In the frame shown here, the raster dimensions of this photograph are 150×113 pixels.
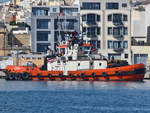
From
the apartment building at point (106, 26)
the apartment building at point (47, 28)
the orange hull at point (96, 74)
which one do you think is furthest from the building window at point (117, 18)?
the orange hull at point (96, 74)

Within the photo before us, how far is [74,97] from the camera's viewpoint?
63906mm

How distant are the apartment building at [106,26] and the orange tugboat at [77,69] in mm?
23712

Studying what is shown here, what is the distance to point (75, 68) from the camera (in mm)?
85875

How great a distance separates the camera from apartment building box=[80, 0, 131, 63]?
113 m

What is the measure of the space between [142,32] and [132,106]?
243ft

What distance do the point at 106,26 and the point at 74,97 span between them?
5098cm

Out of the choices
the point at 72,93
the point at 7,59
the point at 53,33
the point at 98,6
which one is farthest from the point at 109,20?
the point at 72,93

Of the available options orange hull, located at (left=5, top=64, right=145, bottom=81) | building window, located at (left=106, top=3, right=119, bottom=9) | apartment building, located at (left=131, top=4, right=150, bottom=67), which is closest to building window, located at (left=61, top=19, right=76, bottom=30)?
building window, located at (left=106, top=3, right=119, bottom=9)

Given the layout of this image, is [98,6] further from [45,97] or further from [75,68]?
[45,97]

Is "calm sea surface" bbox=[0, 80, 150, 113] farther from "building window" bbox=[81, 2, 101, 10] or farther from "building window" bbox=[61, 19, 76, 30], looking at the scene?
"building window" bbox=[81, 2, 101, 10]

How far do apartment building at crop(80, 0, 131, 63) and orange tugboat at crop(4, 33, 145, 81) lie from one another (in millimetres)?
23712

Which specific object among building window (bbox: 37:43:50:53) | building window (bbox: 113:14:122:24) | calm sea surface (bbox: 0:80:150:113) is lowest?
calm sea surface (bbox: 0:80:150:113)

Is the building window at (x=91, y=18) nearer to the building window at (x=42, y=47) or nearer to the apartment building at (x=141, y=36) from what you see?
the apartment building at (x=141, y=36)

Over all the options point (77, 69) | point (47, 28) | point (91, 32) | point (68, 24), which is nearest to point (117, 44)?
point (91, 32)
